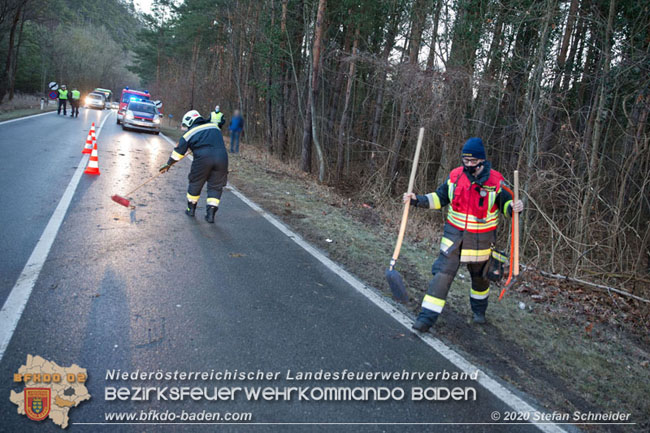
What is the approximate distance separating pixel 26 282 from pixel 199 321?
6.20ft

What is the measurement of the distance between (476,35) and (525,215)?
18.5ft

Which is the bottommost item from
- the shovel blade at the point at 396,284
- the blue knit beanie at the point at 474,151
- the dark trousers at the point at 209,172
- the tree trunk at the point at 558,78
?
the shovel blade at the point at 396,284

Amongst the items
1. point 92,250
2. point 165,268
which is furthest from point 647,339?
point 92,250

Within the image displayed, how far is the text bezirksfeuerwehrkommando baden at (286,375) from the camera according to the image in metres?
3.09

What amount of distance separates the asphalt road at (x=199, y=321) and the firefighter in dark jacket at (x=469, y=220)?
0.50 metres

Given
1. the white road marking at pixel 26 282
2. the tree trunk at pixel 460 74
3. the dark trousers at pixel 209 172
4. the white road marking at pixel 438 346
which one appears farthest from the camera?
the tree trunk at pixel 460 74

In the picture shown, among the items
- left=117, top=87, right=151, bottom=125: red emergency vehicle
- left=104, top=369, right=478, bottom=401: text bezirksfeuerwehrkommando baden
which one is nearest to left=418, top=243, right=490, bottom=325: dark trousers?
left=104, top=369, right=478, bottom=401: text bezirksfeuerwehrkommando baden

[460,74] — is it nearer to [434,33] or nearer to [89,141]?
[434,33]

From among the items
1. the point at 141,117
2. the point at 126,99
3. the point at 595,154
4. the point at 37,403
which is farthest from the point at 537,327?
the point at 126,99

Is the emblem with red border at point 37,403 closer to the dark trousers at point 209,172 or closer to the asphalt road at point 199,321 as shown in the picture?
the asphalt road at point 199,321

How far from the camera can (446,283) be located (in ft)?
14.3

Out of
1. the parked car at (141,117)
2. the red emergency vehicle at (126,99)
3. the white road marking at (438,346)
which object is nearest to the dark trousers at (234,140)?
the parked car at (141,117)

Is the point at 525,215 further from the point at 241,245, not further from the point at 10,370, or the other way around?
the point at 10,370

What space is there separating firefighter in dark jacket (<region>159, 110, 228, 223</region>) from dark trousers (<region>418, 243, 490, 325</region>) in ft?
14.4
